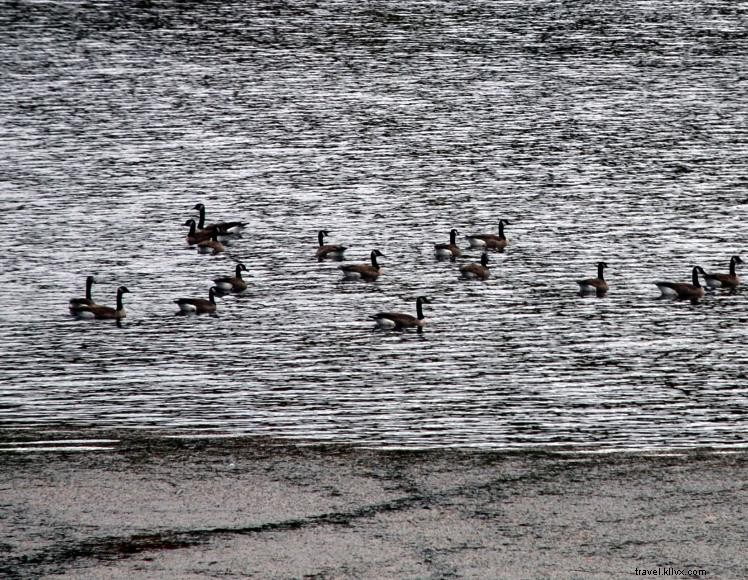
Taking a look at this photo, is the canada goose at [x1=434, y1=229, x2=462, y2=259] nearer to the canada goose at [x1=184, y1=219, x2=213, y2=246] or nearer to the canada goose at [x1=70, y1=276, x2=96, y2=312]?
the canada goose at [x1=184, y1=219, x2=213, y2=246]

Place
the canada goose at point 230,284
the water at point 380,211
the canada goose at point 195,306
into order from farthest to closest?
the canada goose at point 230,284
the canada goose at point 195,306
the water at point 380,211

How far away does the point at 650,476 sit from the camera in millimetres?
13547

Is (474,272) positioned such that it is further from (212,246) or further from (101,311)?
(101,311)

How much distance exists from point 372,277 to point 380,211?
8.90 meters

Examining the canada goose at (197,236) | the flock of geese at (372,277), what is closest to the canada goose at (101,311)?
the flock of geese at (372,277)

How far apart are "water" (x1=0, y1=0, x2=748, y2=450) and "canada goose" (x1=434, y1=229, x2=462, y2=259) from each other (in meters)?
0.44

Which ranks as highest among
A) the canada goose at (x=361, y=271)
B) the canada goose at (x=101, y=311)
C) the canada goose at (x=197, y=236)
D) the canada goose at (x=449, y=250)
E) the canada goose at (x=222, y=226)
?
the canada goose at (x=222, y=226)

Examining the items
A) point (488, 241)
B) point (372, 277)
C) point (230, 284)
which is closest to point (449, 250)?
point (488, 241)

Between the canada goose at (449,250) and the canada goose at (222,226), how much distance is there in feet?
20.2

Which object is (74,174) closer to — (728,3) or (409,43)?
(409,43)

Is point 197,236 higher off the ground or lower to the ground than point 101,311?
higher

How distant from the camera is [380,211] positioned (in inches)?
1700

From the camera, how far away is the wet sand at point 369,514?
11.3 meters

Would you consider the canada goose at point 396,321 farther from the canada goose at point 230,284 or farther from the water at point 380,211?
the canada goose at point 230,284
